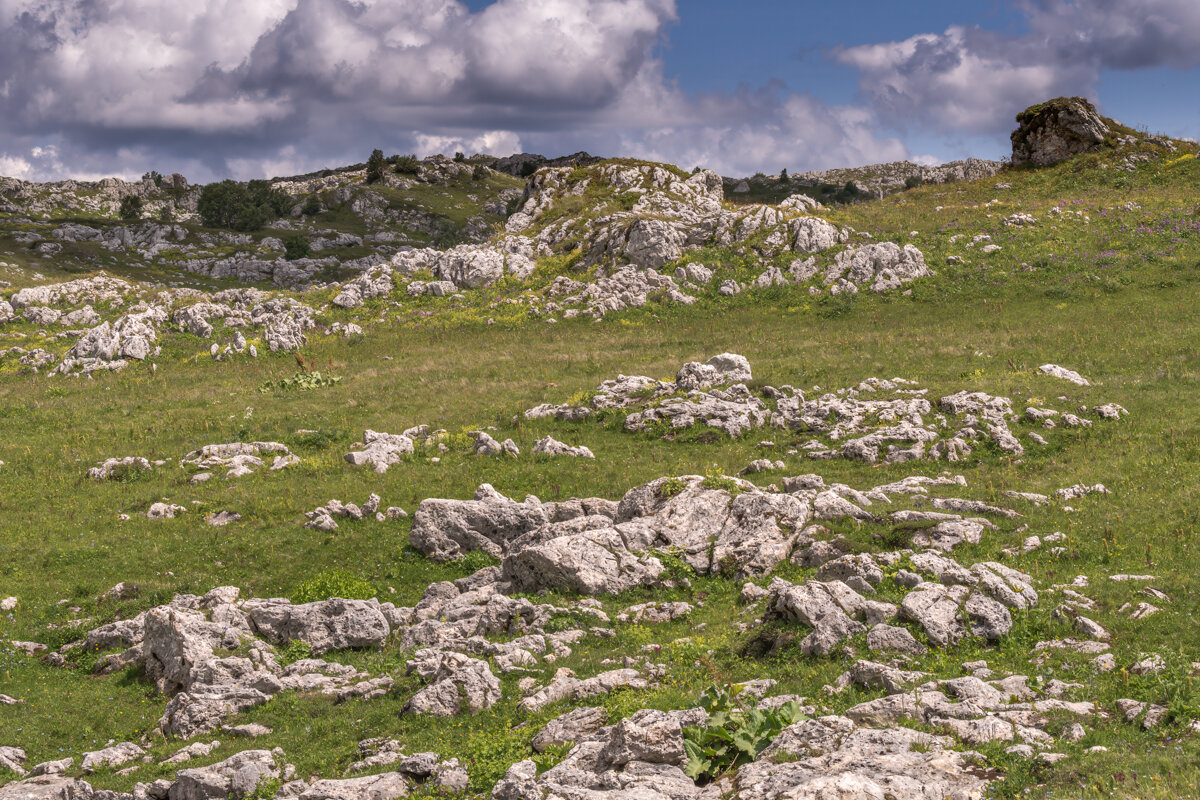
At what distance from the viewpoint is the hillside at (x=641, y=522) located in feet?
41.4

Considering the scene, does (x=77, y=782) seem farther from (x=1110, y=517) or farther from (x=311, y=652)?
(x=1110, y=517)

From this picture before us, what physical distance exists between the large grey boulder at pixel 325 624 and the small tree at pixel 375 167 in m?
185

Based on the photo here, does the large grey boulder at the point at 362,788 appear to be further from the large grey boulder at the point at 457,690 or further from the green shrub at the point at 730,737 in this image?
the green shrub at the point at 730,737

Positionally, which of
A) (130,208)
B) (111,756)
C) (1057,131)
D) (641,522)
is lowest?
(111,756)

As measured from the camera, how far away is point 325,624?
20047 mm

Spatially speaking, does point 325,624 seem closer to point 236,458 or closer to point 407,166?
→ point 236,458

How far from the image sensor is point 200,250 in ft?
410

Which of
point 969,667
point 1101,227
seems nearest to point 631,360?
point 969,667

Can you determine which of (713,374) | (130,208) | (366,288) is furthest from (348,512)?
(130,208)

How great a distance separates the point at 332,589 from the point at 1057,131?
8514 cm

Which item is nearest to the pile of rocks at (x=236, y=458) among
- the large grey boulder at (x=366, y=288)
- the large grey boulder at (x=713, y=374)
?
the large grey boulder at (x=713, y=374)

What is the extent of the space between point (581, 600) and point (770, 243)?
49.2m

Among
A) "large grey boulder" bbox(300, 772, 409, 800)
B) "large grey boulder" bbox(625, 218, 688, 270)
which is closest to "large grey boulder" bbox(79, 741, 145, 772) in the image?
"large grey boulder" bbox(300, 772, 409, 800)

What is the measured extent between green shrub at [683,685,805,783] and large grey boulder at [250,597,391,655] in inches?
419
